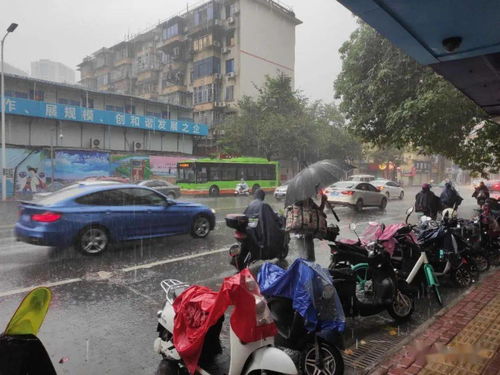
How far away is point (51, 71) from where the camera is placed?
26.5 metres

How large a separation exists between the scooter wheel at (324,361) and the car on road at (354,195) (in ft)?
45.6

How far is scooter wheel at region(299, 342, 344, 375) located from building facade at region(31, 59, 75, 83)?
26754 mm

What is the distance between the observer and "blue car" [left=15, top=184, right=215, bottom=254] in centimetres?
690

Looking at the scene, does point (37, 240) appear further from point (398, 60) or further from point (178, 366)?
point (398, 60)

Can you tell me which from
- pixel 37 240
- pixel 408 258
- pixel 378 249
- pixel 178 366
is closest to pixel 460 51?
pixel 378 249

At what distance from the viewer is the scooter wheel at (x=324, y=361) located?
294 cm

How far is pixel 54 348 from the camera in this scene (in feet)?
11.8

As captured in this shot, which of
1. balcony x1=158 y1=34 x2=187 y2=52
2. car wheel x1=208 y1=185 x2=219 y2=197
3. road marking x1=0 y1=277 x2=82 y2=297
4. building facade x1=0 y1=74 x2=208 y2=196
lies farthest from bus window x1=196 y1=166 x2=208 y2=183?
balcony x1=158 y1=34 x2=187 y2=52

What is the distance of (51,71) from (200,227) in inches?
927

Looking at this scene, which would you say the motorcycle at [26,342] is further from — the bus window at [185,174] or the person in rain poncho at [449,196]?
the bus window at [185,174]

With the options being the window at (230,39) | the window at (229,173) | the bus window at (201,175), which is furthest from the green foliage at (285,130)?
the bus window at (201,175)

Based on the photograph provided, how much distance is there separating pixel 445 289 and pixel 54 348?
17.3 ft

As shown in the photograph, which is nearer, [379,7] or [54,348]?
[379,7]

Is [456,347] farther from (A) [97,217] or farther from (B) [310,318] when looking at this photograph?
(A) [97,217]
